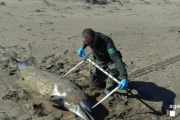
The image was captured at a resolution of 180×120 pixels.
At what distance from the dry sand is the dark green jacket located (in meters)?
0.85

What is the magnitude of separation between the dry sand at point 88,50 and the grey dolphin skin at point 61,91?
0.19 meters

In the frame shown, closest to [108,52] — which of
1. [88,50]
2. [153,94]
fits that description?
[153,94]

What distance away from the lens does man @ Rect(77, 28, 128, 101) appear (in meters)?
3.93

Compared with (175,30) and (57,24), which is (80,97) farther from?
(175,30)

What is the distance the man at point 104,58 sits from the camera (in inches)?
155

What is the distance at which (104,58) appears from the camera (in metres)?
4.59

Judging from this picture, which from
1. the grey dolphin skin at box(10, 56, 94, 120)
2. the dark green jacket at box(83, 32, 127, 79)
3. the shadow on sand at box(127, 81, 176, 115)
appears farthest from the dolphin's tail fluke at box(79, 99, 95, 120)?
the shadow on sand at box(127, 81, 176, 115)

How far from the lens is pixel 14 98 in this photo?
4.44m

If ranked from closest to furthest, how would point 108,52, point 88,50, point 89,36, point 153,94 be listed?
point 89,36, point 108,52, point 153,94, point 88,50

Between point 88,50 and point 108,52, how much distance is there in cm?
294

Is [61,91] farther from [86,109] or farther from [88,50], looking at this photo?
[88,50]

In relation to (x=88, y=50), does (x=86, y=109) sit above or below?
below

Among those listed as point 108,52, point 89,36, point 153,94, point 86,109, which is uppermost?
point 89,36

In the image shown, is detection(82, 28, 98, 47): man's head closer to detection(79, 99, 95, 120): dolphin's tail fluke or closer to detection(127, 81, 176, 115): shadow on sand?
detection(79, 99, 95, 120): dolphin's tail fluke
